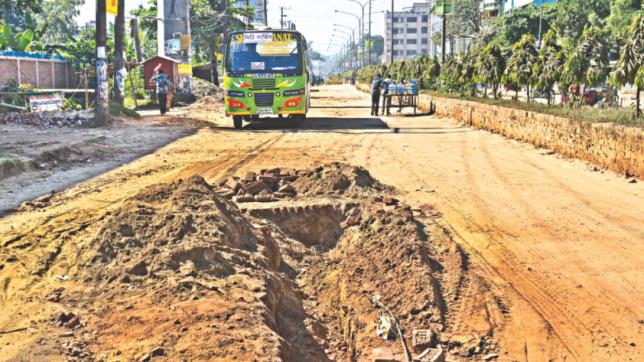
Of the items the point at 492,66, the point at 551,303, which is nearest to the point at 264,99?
the point at 492,66

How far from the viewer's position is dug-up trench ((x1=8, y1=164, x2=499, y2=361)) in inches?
182

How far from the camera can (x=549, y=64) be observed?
18766mm

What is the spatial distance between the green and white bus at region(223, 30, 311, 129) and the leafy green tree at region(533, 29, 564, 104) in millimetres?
6770

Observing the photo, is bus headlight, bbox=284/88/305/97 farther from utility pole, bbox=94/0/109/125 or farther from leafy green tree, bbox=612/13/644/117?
leafy green tree, bbox=612/13/644/117

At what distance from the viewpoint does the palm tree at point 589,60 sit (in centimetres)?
1630

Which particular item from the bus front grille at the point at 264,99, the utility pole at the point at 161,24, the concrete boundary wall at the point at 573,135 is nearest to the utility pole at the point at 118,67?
the bus front grille at the point at 264,99

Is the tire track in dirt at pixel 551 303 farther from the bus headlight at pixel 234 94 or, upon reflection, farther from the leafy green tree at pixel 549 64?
the bus headlight at pixel 234 94

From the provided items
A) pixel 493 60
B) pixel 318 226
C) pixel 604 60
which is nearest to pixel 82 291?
pixel 318 226

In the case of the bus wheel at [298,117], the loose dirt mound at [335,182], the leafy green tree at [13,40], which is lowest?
the loose dirt mound at [335,182]

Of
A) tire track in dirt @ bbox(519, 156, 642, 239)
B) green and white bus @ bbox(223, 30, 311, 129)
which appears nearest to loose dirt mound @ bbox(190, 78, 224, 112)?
green and white bus @ bbox(223, 30, 311, 129)

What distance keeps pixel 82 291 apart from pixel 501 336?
3.20 metres

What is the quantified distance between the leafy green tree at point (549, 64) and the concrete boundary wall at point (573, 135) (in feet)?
4.65

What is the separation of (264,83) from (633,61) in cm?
1071

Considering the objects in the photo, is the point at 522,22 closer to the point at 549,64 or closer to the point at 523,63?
the point at 523,63
